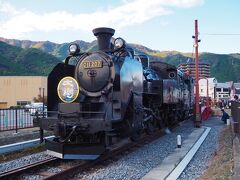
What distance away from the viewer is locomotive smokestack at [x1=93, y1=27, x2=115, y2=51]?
11.1m

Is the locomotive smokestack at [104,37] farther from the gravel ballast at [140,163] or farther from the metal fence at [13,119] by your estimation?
the metal fence at [13,119]

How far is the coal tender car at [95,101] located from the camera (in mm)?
9375

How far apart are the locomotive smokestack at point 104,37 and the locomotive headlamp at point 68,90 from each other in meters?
1.80

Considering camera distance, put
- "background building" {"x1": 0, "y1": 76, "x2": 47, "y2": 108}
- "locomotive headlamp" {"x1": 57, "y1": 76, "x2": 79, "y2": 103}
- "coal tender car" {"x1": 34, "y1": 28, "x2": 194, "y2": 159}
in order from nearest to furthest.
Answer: "coal tender car" {"x1": 34, "y1": 28, "x2": 194, "y2": 159} → "locomotive headlamp" {"x1": 57, "y1": 76, "x2": 79, "y2": 103} → "background building" {"x1": 0, "y1": 76, "x2": 47, "y2": 108}

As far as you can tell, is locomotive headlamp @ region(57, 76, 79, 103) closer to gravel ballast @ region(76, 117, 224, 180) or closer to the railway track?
the railway track

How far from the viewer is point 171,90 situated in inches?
671

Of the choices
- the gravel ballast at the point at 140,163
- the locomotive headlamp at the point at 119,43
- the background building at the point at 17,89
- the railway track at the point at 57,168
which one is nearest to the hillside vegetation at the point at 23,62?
the background building at the point at 17,89

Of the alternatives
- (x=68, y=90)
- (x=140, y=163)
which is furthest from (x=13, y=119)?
(x=140, y=163)

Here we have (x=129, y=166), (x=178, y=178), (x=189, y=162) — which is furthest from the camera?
(x=189, y=162)

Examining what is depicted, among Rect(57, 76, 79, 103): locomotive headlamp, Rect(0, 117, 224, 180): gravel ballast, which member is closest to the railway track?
Rect(0, 117, 224, 180): gravel ballast

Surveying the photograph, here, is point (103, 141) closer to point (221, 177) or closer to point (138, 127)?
point (138, 127)

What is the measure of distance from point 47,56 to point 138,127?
14953 cm

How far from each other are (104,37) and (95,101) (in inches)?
86.0

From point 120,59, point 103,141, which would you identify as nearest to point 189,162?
point 103,141
